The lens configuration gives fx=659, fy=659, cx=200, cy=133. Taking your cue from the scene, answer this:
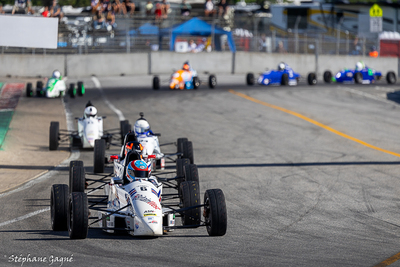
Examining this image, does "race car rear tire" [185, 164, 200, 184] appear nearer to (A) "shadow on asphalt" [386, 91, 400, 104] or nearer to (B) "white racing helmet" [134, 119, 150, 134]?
(B) "white racing helmet" [134, 119, 150, 134]

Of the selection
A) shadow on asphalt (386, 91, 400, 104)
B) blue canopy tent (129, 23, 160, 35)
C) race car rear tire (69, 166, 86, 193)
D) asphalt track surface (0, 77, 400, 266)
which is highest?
blue canopy tent (129, 23, 160, 35)

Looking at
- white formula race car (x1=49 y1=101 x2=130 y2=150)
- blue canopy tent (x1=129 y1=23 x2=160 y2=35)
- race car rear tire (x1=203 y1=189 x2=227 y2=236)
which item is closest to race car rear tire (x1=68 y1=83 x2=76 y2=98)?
white formula race car (x1=49 y1=101 x2=130 y2=150)

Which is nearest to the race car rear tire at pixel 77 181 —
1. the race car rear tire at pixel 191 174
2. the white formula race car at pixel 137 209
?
the white formula race car at pixel 137 209

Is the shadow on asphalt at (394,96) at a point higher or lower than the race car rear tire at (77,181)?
higher

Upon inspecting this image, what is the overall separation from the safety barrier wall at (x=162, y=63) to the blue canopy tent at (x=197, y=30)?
44.0 inches

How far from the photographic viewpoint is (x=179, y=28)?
130 feet

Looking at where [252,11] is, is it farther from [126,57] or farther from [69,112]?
[69,112]

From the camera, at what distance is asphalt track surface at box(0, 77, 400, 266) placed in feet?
27.4

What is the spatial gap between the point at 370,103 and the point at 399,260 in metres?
20.5

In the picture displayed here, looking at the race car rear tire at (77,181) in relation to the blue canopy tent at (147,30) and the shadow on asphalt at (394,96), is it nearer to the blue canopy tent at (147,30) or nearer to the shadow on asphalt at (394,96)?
the shadow on asphalt at (394,96)

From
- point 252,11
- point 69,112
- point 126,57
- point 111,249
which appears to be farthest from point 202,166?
point 252,11

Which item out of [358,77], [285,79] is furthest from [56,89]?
[358,77]

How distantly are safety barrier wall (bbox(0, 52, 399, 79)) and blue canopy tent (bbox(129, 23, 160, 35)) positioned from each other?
142cm

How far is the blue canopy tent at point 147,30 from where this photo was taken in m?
38.7
